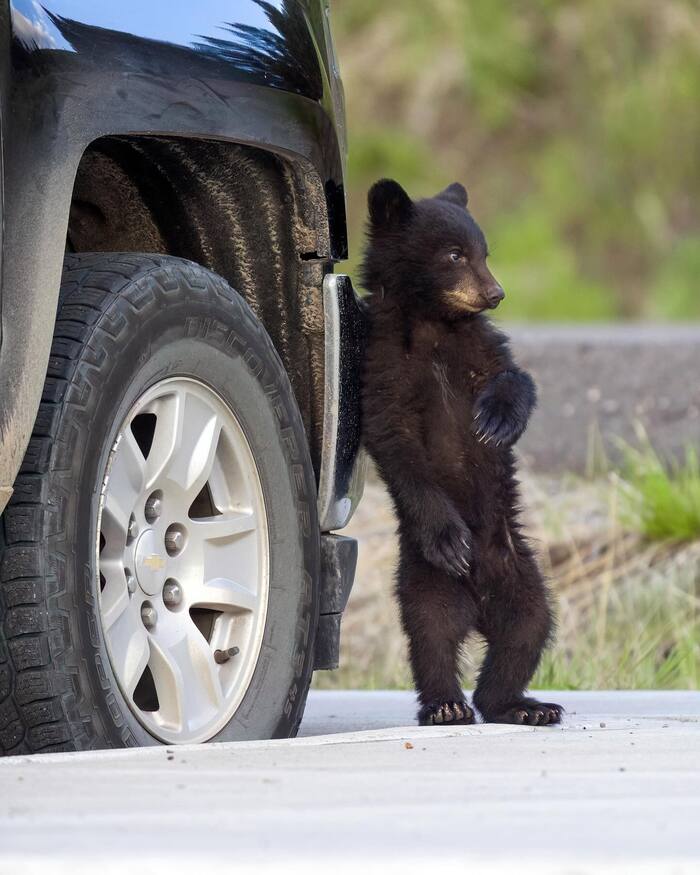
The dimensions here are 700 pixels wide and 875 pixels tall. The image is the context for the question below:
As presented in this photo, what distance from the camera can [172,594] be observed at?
309 centimetres

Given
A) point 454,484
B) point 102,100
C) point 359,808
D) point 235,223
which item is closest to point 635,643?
point 454,484

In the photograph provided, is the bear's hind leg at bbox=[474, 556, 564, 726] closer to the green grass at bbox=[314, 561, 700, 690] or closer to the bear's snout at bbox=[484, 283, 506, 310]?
the bear's snout at bbox=[484, 283, 506, 310]

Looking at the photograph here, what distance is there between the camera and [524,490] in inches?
295

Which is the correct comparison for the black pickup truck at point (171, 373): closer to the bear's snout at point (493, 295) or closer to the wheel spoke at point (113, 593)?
the wheel spoke at point (113, 593)

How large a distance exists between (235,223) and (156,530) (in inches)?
32.3

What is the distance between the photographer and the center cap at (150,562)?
117 inches

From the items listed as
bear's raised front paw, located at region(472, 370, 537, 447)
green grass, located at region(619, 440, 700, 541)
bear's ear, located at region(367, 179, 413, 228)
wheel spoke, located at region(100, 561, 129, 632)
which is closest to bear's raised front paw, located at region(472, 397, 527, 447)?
bear's raised front paw, located at region(472, 370, 537, 447)

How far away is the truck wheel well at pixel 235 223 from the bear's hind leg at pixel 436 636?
1.34 feet

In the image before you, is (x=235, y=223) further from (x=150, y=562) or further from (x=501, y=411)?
(x=150, y=562)

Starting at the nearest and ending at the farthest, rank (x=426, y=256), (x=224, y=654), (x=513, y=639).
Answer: (x=224, y=654) → (x=513, y=639) → (x=426, y=256)

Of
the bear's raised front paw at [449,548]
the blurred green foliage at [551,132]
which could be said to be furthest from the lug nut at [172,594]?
the blurred green foliage at [551,132]

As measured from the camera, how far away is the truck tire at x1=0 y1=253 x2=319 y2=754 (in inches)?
104

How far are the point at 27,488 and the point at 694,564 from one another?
14.7 ft

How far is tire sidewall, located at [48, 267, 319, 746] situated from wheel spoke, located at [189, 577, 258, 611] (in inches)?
2.6
